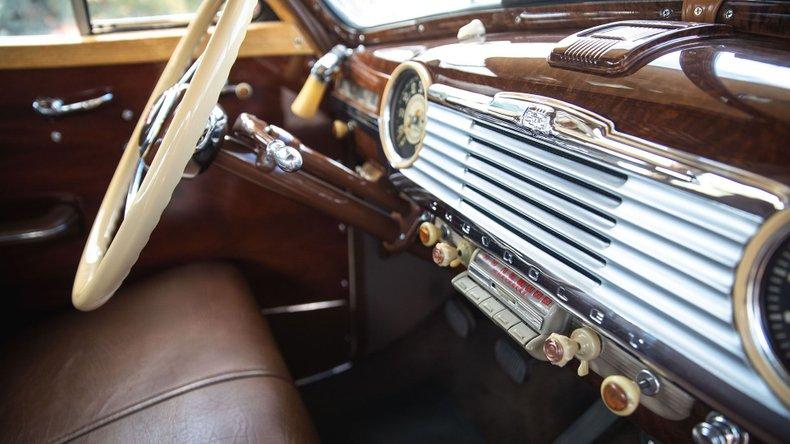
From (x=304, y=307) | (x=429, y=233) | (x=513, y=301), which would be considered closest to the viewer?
(x=513, y=301)

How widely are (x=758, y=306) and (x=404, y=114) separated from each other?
86 cm

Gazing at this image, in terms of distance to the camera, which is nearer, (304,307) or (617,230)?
(617,230)

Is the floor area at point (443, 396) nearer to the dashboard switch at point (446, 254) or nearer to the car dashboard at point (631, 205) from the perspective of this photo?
the dashboard switch at point (446, 254)

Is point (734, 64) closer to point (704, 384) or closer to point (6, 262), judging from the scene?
point (704, 384)

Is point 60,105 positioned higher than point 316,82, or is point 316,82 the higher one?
point 316,82

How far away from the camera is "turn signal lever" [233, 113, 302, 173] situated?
1.05 metres

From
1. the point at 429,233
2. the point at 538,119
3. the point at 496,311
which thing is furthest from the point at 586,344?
the point at 429,233

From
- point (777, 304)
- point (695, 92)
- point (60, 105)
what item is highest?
point (695, 92)

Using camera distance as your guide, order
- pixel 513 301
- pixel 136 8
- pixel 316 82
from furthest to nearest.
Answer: pixel 136 8 < pixel 316 82 < pixel 513 301

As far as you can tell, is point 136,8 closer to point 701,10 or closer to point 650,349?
point 701,10

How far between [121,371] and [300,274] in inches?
30.9

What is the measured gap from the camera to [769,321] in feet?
1.75

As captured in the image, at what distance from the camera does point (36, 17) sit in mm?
1544

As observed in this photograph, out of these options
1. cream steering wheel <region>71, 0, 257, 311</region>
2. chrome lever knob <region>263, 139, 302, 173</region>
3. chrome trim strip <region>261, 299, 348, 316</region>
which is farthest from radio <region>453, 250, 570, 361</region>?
chrome trim strip <region>261, 299, 348, 316</region>
